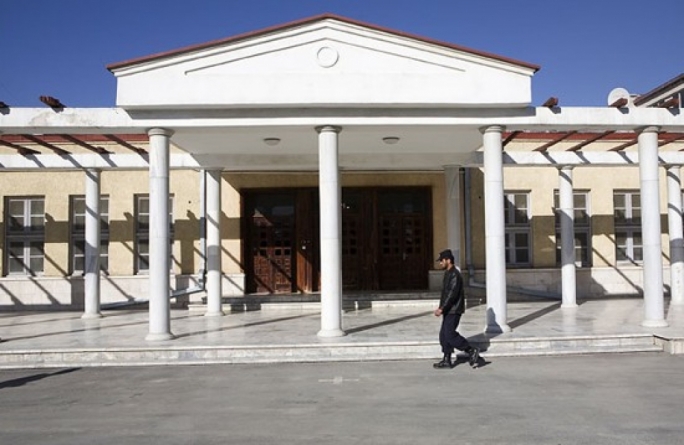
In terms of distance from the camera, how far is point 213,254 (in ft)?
48.6

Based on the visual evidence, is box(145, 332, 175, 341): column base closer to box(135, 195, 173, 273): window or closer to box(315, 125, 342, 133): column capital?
box(315, 125, 342, 133): column capital

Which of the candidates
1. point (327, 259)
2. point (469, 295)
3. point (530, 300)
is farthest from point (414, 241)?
point (327, 259)

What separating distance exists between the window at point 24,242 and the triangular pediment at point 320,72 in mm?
9609

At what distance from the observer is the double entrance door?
60.2ft

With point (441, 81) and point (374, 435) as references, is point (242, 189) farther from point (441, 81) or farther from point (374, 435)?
point (374, 435)

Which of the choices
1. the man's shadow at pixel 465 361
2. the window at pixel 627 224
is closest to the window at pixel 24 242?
the man's shadow at pixel 465 361

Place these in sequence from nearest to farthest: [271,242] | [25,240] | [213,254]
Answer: [213,254], [25,240], [271,242]

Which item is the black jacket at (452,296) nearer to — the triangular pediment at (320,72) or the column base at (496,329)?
the column base at (496,329)

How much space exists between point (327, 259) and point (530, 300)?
9.33 metres

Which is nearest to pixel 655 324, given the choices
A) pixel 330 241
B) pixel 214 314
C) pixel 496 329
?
pixel 496 329

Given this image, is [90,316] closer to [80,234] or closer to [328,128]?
[80,234]

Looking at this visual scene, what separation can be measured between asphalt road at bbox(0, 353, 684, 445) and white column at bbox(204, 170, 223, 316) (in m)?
5.59

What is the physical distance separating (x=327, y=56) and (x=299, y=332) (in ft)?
17.2

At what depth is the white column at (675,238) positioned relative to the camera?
15383 millimetres
